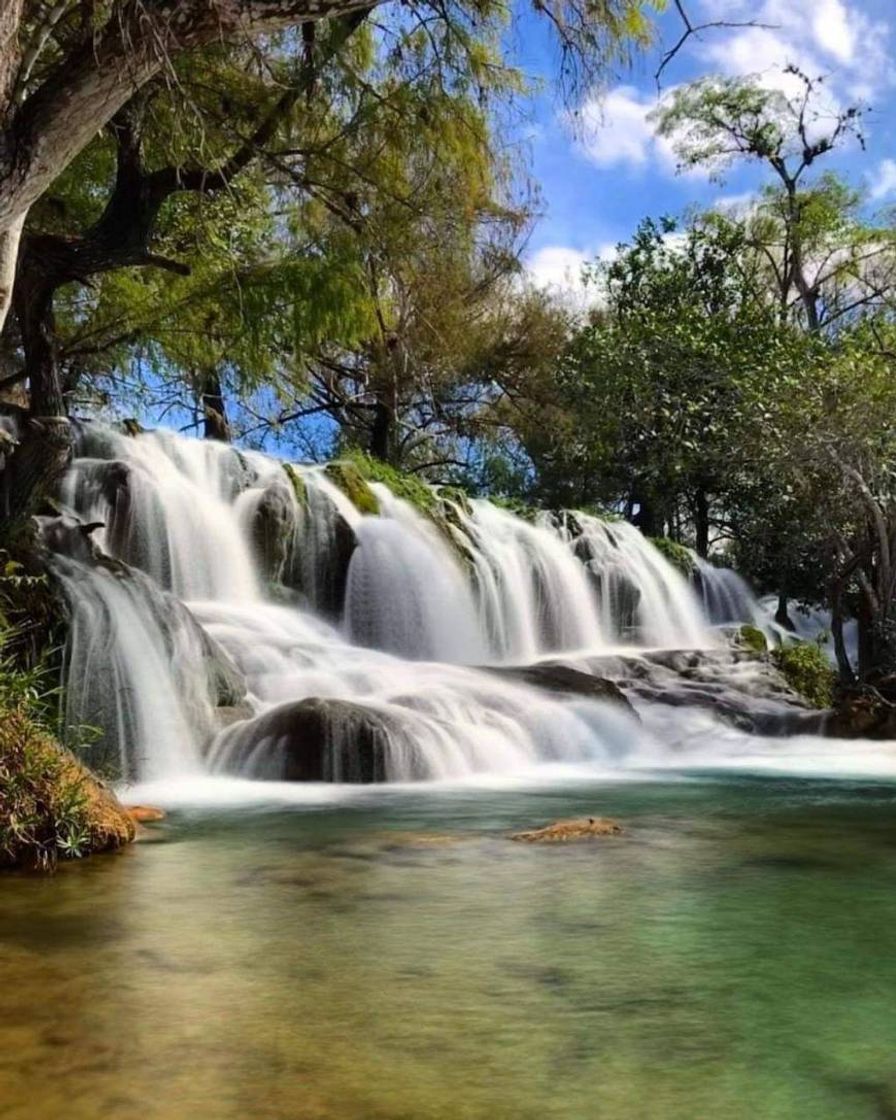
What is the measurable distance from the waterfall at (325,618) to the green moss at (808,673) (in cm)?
252

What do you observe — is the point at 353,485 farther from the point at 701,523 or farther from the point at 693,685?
the point at 701,523

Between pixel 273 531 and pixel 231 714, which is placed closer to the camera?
pixel 231 714

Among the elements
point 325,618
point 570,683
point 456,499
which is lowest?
point 570,683

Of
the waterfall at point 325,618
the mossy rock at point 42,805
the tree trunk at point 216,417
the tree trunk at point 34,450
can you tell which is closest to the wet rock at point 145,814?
the mossy rock at point 42,805

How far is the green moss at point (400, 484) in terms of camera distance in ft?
59.3

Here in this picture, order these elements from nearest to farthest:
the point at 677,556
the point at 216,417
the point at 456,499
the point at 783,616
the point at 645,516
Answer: the point at 456,499 → the point at 216,417 → the point at 677,556 → the point at 783,616 → the point at 645,516

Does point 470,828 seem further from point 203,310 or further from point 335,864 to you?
point 203,310

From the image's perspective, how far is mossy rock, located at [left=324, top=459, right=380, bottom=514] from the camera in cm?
1719

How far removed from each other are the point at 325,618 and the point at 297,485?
7.09 feet

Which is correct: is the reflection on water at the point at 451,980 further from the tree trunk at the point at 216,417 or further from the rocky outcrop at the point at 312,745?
the tree trunk at the point at 216,417

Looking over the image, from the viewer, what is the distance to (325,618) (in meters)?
15.4

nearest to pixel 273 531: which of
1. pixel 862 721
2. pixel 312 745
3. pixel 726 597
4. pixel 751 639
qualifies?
pixel 312 745

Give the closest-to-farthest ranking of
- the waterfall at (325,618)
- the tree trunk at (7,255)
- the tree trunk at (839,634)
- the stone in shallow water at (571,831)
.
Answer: the tree trunk at (7,255) < the stone in shallow water at (571,831) < the waterfall at (325,618) < the tree trunk at (839,634)

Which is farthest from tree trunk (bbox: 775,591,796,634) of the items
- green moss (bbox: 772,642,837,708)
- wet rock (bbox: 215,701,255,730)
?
wet rock (bbox: 215,701,255,730)
